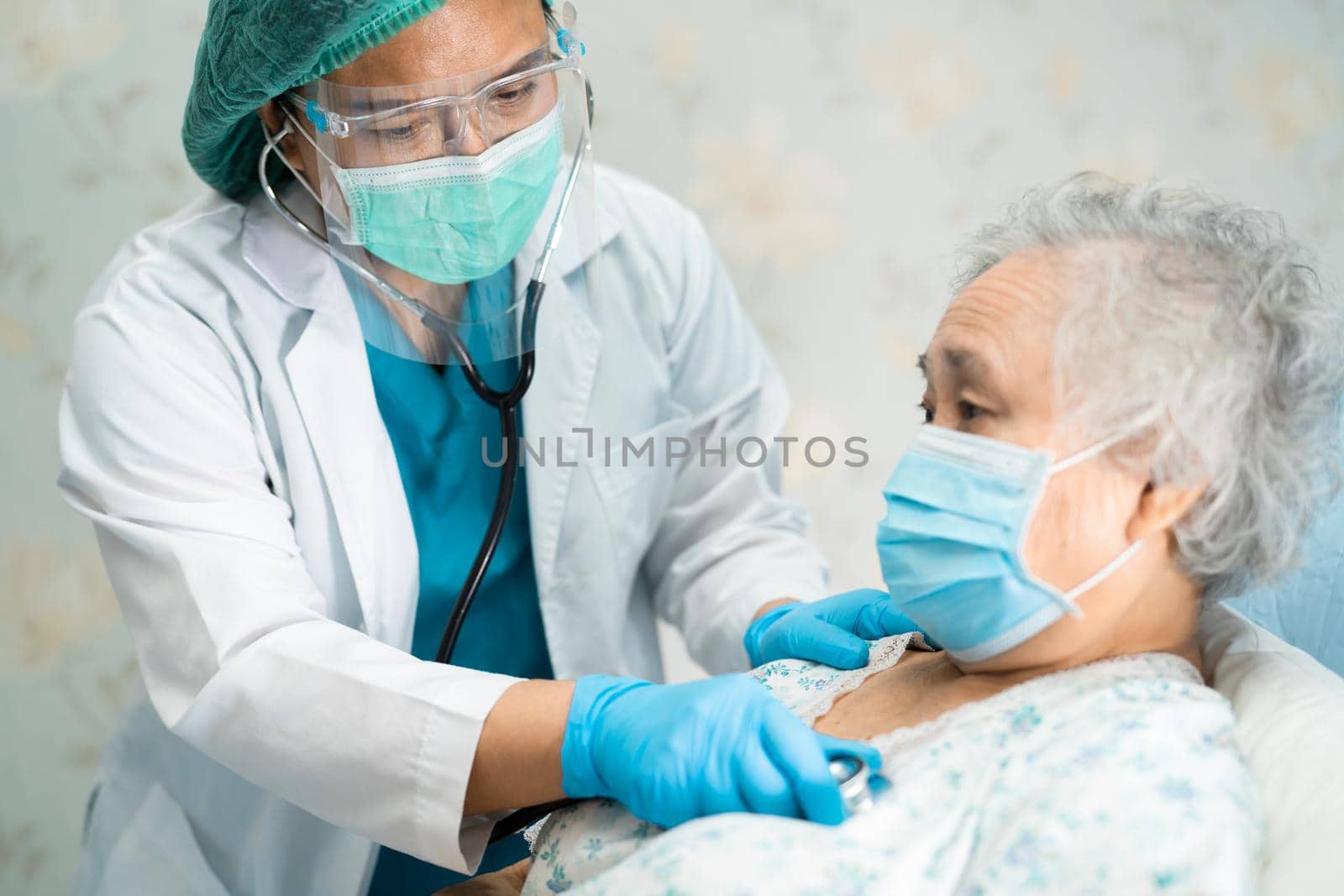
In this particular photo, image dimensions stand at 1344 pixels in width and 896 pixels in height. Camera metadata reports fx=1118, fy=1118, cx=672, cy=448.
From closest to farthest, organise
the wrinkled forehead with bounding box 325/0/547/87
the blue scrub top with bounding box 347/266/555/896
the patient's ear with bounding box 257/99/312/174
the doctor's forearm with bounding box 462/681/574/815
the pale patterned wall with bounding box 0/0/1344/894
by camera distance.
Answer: the doctor's forearm with bounding box 462/681/574/815, the wrinkled forehead with bounding box 325/0/547/87, the patient's ear with bounding box 257/99/312/174, the blue scrub top with bounding box 347/266/555/896, the pale patterned wall with bounding box 0/0/1344/894

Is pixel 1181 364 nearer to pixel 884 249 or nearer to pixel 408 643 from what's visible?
pixel 408 643

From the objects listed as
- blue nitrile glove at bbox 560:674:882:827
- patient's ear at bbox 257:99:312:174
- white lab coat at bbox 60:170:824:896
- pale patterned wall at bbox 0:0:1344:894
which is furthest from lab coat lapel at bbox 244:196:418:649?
pale patterned wall at bbox 0:0:1344:894

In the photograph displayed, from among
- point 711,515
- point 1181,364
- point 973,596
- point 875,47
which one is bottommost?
point 711,515

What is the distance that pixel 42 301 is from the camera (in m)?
1.85

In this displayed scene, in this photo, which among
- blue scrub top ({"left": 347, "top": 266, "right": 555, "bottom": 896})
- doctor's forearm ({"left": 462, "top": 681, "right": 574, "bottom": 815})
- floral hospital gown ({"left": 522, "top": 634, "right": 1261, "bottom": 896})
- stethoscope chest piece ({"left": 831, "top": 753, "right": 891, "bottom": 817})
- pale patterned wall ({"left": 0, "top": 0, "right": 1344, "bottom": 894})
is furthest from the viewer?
pale patterned wall ({"left": 0, "top": 0, "right": 1344, "bottom": 894})

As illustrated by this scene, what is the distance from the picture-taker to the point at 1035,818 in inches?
31.1

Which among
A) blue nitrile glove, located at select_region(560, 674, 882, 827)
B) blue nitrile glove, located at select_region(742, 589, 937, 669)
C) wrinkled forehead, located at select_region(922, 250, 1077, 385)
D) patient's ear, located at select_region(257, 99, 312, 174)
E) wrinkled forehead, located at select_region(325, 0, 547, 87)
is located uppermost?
wrinkled forehead, located at select_region(325, 0, 547, 87)

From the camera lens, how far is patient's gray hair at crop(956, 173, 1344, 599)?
87cm

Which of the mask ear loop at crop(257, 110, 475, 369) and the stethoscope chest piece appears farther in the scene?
the mask ear loop at crop(257, 110, 475, 369)

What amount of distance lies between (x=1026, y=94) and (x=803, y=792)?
1.60 meters

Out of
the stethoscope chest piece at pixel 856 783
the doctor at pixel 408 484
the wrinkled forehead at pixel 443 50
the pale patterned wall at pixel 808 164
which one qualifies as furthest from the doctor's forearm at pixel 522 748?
the pale patterned wall at pixel 808 164

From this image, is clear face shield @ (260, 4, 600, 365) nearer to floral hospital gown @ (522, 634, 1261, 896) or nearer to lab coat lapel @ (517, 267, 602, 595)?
lab coat lapel @ (517, 267, 602, 595)

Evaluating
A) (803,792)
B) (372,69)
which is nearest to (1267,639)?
(803,792)

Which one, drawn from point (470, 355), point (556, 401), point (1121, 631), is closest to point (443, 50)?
point (470, 355)
